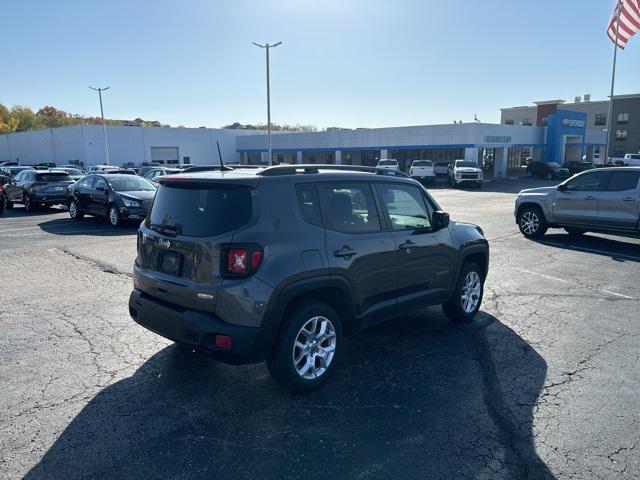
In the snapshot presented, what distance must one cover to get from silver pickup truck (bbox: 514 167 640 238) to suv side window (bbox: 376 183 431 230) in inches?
309

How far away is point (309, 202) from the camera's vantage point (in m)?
4.11

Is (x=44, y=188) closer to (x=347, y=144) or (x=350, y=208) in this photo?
(x=350, y=208)

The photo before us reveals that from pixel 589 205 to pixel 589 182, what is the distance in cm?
60

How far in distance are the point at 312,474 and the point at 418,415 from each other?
1089 mm

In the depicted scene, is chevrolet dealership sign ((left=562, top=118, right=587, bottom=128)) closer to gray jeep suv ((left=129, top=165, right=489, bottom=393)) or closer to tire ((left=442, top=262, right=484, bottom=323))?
tire ((left=442, top=262, right=484, bottom=323))

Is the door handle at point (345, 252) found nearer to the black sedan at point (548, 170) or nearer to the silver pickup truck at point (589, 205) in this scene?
the silver pickup truck at point (589, 205)

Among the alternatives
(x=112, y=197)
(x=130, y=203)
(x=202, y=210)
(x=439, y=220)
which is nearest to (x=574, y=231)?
(x=439, y=220)

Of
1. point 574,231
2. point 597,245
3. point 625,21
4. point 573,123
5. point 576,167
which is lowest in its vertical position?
point 597,245

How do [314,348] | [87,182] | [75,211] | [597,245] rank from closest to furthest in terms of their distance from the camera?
[314,348]
[597,245]
[87,182]
[75,211]

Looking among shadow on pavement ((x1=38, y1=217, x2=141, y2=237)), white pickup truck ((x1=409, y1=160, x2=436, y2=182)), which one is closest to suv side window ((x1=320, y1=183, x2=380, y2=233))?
shadow on pavement ((x1=38, y1=217, x2=141, y2=237))

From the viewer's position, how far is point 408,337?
547 cm

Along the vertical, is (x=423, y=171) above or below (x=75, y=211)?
above

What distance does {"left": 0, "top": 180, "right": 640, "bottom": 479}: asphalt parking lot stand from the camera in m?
3.19

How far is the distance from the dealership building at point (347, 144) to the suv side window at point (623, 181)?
3228 cm
